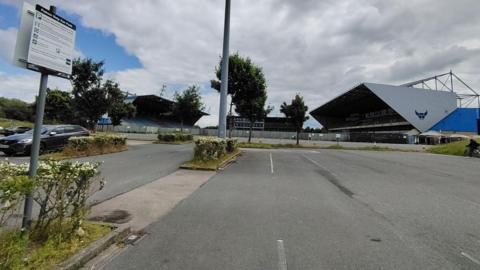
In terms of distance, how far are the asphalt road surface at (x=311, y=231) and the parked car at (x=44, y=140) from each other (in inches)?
447

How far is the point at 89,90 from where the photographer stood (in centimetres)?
2214

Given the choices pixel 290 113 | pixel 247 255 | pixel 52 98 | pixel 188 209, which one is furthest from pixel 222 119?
pixel 52 98

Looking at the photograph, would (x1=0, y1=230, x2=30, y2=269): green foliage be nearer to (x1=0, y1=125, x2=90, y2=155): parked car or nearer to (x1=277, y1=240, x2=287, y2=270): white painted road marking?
(x1=277, y1=240, x2=287, y2=270): white painted road marking

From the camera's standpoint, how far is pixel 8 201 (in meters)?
2.96

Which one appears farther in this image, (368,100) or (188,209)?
(368,100)

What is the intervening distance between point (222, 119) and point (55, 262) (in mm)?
14120

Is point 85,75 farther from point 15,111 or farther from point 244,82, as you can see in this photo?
point 15,111

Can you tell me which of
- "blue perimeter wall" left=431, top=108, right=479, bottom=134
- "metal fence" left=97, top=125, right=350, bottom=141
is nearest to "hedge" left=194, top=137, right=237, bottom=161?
"metal fence" left=97, top=125, right=350, bottom=141

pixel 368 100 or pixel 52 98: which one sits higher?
pixel 368 100

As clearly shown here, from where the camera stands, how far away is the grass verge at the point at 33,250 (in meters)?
3.13

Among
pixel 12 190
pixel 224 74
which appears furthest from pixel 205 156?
pixel 12 190

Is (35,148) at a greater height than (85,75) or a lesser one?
lesser

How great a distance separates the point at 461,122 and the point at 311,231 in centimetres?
7976

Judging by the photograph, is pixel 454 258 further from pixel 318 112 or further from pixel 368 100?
pixel 318 112
